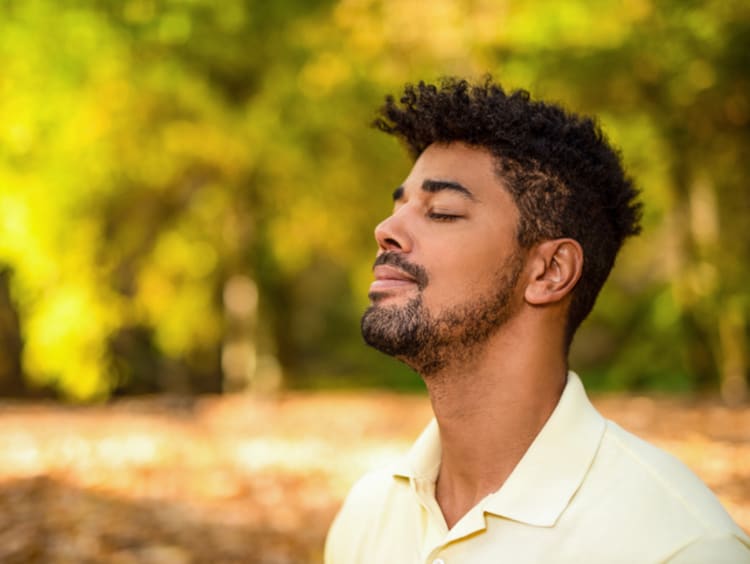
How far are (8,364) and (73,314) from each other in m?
5.15

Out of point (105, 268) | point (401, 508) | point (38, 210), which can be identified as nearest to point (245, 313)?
point (105, 268)

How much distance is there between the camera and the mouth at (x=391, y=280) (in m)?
1.84

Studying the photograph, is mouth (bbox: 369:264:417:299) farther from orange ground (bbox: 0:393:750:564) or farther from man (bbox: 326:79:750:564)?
orange ground (bbox: 0:393:750:564)

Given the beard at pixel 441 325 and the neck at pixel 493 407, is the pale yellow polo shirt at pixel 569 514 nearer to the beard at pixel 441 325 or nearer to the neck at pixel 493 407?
the neck at pixel 493 407

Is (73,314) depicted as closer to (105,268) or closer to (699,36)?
(105,268)

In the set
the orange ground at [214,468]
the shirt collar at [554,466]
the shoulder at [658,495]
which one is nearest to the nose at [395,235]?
the shirt collar at [554,466]

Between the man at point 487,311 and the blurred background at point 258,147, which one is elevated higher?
the blurred background at point 258,147

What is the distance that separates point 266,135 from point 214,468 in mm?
4219

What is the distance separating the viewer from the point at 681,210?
37.2ft

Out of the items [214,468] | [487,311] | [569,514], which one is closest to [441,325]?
[487,311]

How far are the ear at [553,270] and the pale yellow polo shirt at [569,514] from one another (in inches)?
7.8

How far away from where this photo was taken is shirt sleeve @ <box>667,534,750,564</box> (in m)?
1.36

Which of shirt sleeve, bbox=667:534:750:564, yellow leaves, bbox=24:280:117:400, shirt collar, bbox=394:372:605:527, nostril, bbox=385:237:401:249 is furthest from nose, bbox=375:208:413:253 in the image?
yellow leaves, bbox=24:280:117:400

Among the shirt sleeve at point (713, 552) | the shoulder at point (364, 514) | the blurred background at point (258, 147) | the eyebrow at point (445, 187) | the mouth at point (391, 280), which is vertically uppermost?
the blurred background at point (258, 147)
